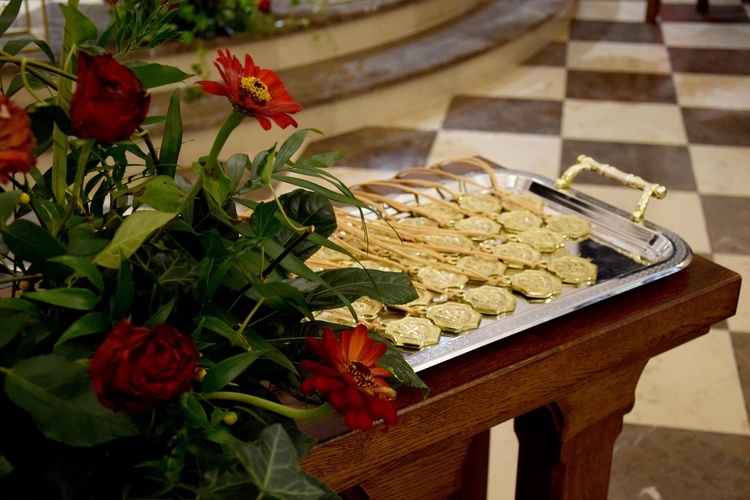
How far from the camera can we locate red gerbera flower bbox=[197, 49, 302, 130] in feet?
1.73

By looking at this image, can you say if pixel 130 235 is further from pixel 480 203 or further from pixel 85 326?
pixel 480 203

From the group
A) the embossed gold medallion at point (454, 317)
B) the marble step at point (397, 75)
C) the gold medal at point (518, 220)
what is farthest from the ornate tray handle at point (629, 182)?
the marble step at point (397, 75)

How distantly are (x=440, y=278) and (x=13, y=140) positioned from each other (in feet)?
2.01

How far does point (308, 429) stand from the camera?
74cm

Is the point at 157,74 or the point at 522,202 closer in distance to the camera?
the point at 157,74

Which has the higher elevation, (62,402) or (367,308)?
(62,402)

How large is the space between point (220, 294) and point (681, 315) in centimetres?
59

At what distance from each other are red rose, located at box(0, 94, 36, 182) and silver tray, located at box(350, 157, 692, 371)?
461 millimetres

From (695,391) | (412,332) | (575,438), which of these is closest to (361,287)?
(412,332)

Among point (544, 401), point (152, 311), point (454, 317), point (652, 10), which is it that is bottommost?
point (652, 10)

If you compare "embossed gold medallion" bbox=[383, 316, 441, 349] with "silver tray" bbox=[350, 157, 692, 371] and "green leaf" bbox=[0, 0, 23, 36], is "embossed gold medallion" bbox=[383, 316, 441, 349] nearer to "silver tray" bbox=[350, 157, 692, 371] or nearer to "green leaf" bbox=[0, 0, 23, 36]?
"silver tray" bbox=[350, 157, 692, 371]

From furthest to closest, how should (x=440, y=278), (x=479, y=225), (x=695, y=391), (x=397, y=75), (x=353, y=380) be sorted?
(x=397, y=75), (x=695, y=391), (x=479, y=225), (x=440, y=278), (x=353, y=380)

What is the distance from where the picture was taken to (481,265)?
0.97m

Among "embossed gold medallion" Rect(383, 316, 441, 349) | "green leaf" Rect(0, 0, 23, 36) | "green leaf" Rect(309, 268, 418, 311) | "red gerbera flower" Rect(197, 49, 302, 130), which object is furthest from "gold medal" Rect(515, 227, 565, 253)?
"green leaf" Rect(0, 0, 23, 36)
